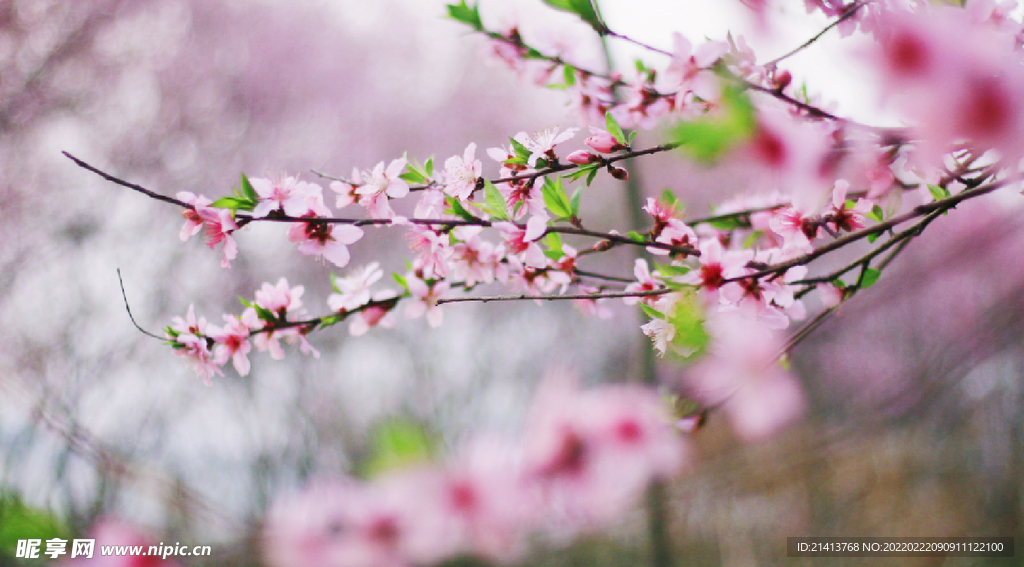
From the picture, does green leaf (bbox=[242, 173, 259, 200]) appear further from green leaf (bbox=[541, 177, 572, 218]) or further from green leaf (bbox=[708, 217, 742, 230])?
green leaf (bbox=[708, 217, 742, 230])

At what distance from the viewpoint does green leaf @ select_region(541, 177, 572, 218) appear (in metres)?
0.49

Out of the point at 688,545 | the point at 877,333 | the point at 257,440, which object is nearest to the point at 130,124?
the point at 257,440

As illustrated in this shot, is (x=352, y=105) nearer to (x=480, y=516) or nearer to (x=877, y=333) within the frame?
(x=480, y=516)

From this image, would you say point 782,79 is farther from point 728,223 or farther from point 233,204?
point 233,204

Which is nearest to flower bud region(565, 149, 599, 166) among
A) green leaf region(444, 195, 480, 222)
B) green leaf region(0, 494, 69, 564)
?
green leaf region(444, 195, 480, 222)

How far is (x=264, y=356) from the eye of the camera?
2.14 m

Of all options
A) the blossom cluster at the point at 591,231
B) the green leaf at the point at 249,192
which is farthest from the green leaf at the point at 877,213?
the green leaf at the point at 249,192

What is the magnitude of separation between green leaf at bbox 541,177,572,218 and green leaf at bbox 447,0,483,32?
0.27 metres

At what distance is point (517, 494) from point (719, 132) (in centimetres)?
57

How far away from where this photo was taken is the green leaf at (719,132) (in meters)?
0.18

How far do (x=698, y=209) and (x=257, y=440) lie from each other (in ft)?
8.50

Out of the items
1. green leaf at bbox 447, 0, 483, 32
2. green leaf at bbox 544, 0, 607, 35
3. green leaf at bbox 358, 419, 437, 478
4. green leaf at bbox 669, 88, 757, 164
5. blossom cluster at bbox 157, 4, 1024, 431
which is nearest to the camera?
green leaf at bbox 669, 88, 757, 164

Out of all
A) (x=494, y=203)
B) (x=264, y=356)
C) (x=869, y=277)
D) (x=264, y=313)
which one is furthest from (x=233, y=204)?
(x=264, y=356)

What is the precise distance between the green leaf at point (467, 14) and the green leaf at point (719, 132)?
1.66 feet
